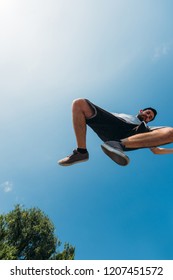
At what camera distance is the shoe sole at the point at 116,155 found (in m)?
4.44

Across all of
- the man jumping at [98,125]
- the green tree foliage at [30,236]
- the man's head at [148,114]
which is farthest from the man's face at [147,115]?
the green tree foliage at [30,236]

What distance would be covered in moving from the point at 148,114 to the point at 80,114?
1310 mm

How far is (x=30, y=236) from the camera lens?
991 inches

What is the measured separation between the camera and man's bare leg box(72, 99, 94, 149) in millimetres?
4719

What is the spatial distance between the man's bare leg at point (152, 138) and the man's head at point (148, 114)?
76 cm

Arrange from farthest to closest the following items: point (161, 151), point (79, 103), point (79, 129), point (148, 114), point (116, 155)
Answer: point (161, 151) → point (148, 114) → point (79, 129) → point (79, 103) → point (116, 155)

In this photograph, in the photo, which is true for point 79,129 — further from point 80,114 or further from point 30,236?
point 30,236

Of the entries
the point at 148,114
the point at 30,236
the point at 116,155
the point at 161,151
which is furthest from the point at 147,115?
the point at 30,236

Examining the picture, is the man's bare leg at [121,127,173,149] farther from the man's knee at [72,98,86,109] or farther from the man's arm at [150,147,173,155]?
the man's arm at [150,147,173,155]

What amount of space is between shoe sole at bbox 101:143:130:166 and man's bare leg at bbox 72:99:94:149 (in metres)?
0.51

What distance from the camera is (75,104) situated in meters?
4.75

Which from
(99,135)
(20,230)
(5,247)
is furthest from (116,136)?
(20,230)
